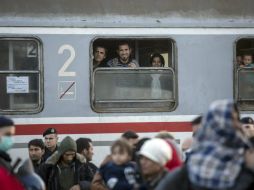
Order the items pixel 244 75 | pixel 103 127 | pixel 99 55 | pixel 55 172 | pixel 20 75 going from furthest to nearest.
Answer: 1. pixel 244 75
2. pixel 99 55
3. pixel 103 127
4. pixel 20 75
5. pixel 55 172

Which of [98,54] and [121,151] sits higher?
[98,54]

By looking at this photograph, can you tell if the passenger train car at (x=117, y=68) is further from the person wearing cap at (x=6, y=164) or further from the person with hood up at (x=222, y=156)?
the person with hood up at (x=222, y=156)

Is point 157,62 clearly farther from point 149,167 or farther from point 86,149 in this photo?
point 149,167

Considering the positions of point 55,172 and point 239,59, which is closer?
point 55,172

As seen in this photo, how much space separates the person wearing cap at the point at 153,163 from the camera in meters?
5.14

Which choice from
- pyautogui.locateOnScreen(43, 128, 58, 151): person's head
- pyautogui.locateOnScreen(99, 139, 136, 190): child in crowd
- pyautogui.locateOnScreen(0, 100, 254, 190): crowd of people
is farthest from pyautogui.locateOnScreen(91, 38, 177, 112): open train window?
pyautogui.locateOnScreen(99, 139, 136, 190): child in crowd

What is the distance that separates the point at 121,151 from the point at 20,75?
292 cm

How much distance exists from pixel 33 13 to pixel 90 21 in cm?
71

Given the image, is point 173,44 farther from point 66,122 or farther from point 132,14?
point 66,122

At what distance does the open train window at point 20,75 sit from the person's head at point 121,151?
8.86ft

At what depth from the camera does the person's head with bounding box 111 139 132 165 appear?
606 cm

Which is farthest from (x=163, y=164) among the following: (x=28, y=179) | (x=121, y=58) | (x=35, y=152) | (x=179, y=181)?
(x=121, y=58)

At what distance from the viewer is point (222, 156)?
429 cm

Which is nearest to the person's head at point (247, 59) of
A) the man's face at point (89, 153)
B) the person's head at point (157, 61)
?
the person's head at point (157, 61)
